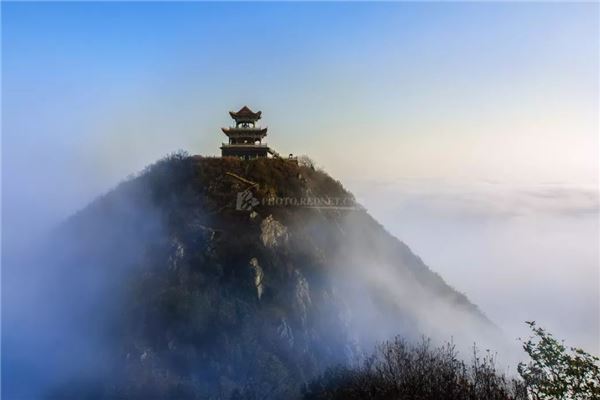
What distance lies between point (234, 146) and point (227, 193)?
42.2ft

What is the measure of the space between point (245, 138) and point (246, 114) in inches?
165

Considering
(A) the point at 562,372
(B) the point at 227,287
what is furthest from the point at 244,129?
(A) the point at 562,372

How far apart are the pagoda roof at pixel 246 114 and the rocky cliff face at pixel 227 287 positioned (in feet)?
36.4

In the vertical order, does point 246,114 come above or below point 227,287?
above

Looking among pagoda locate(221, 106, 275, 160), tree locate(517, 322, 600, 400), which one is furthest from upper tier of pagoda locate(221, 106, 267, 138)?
tree locate(517, 322, 600, 400)

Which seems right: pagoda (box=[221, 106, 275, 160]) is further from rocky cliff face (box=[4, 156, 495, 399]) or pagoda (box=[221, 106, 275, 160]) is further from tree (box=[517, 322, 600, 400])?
tree (box=[517, 322, 600, 400])

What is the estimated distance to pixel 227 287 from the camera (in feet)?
195

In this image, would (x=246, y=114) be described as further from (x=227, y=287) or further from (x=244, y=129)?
(x=227, y=287)

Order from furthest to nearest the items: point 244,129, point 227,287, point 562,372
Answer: point 244,129 < point 227,287 < point 562,372

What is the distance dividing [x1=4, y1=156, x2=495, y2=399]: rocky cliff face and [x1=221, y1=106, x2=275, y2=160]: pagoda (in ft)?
19.2

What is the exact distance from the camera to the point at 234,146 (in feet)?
→ 257

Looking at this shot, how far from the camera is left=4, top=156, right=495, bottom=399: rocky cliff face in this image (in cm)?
5259

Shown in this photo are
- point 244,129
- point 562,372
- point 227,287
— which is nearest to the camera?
point 562,372

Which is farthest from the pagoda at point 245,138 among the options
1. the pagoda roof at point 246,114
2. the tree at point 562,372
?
the tree at point 562,372
